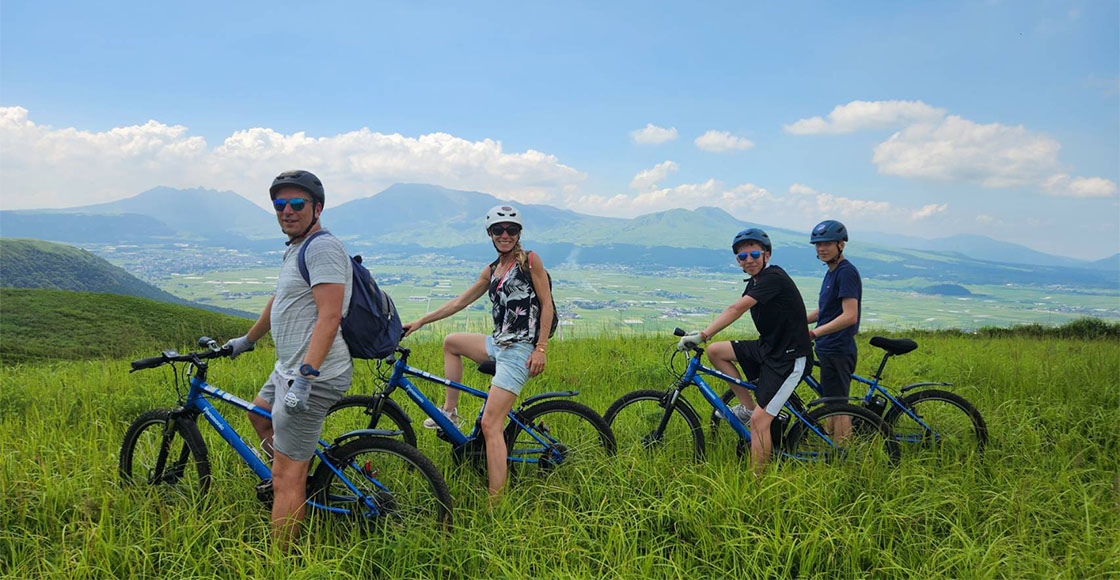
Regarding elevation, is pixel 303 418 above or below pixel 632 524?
above

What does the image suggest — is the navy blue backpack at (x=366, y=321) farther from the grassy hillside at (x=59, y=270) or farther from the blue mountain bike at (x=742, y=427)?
the grassy hillside at (x=59, y=270)

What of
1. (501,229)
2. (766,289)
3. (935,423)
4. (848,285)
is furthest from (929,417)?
(501,229)

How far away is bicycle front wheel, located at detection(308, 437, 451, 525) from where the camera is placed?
3537mm

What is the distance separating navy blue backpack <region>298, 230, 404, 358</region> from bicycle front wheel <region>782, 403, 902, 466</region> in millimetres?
3288

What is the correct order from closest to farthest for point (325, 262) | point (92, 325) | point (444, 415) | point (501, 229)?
1. point (325, 262)
2. point (501, 229)
3. point (444, 415)
4. point (92, 325)

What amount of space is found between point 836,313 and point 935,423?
4.96 ft

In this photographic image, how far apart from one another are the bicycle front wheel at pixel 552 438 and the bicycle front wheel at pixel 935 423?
278 centimetres

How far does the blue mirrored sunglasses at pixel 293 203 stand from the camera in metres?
3.18

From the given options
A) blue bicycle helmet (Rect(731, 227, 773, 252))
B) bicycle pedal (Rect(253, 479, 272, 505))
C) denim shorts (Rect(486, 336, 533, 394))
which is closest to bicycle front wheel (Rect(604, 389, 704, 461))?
denim shorts (Rect(486, 336, 533, 394))

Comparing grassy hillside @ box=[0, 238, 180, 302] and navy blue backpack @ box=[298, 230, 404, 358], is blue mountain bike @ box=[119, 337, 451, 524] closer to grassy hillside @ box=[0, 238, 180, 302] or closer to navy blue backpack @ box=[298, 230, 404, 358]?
navy blue backpack @ box=[298, 230, 404, 358]

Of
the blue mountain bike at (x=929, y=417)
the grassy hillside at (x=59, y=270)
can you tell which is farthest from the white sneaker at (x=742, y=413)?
the grassy hillside at (x=59, y=270)

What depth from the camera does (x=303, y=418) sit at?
3.21m

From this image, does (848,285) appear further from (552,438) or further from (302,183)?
(302,183)

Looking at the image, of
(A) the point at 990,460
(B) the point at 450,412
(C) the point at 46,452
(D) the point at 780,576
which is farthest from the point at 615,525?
(C) the point at 46,452
